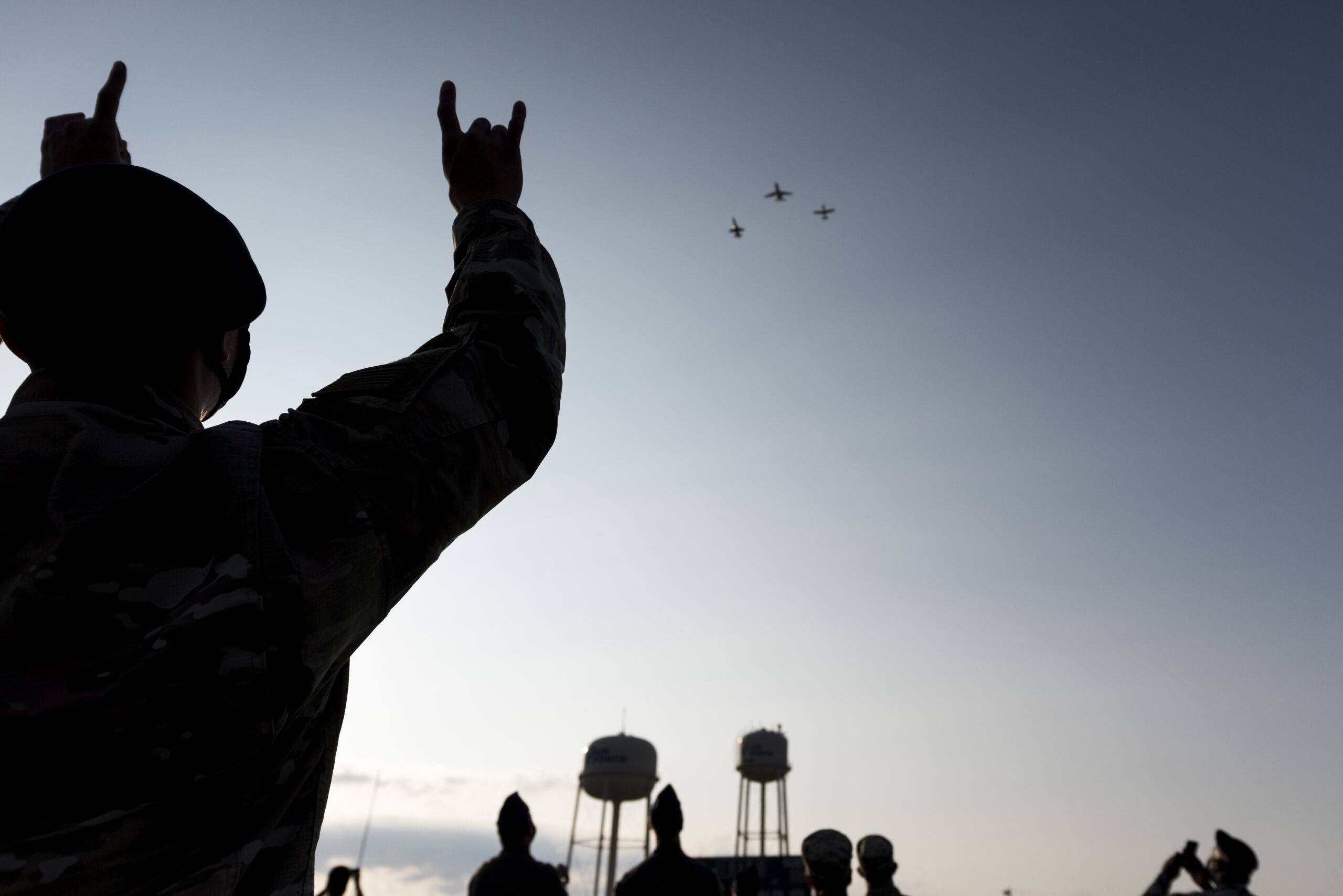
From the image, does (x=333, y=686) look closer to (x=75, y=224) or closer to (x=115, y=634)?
(x=115, y=634)

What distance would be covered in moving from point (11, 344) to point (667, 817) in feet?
21.8

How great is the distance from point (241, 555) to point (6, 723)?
0.97 ft

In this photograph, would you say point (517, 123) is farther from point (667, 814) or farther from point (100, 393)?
point (667, 814)

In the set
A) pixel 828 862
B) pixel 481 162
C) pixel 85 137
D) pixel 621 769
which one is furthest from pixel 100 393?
pixel 621 769

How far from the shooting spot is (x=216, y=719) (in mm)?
1087

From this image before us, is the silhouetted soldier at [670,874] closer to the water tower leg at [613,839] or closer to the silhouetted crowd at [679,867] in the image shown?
the silhouetted crowd at [679,867]

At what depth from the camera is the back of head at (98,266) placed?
1.29m

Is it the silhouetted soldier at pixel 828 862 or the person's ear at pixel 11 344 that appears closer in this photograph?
the person's ear at pixel 11 344

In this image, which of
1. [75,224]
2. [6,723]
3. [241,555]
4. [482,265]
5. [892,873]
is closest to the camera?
[6,723]

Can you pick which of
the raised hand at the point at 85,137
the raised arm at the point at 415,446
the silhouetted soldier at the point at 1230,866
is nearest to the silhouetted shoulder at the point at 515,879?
the silhouetted soldier at the point at 1230,866

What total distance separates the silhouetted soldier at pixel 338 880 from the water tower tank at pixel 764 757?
39.8m

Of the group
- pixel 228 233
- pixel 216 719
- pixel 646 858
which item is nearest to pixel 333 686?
pixel 216 719

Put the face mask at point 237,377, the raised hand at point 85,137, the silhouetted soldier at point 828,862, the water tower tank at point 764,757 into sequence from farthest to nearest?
1. the water tower tank at point 764,757
2. the silhouetted soldier at point 828,862
3. the raised hand at point 85,137
4. the face mask at point 237,377

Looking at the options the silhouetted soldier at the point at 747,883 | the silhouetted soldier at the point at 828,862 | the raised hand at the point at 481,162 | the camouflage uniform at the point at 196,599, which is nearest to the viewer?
the camouflage uniform at the point at 196,599
